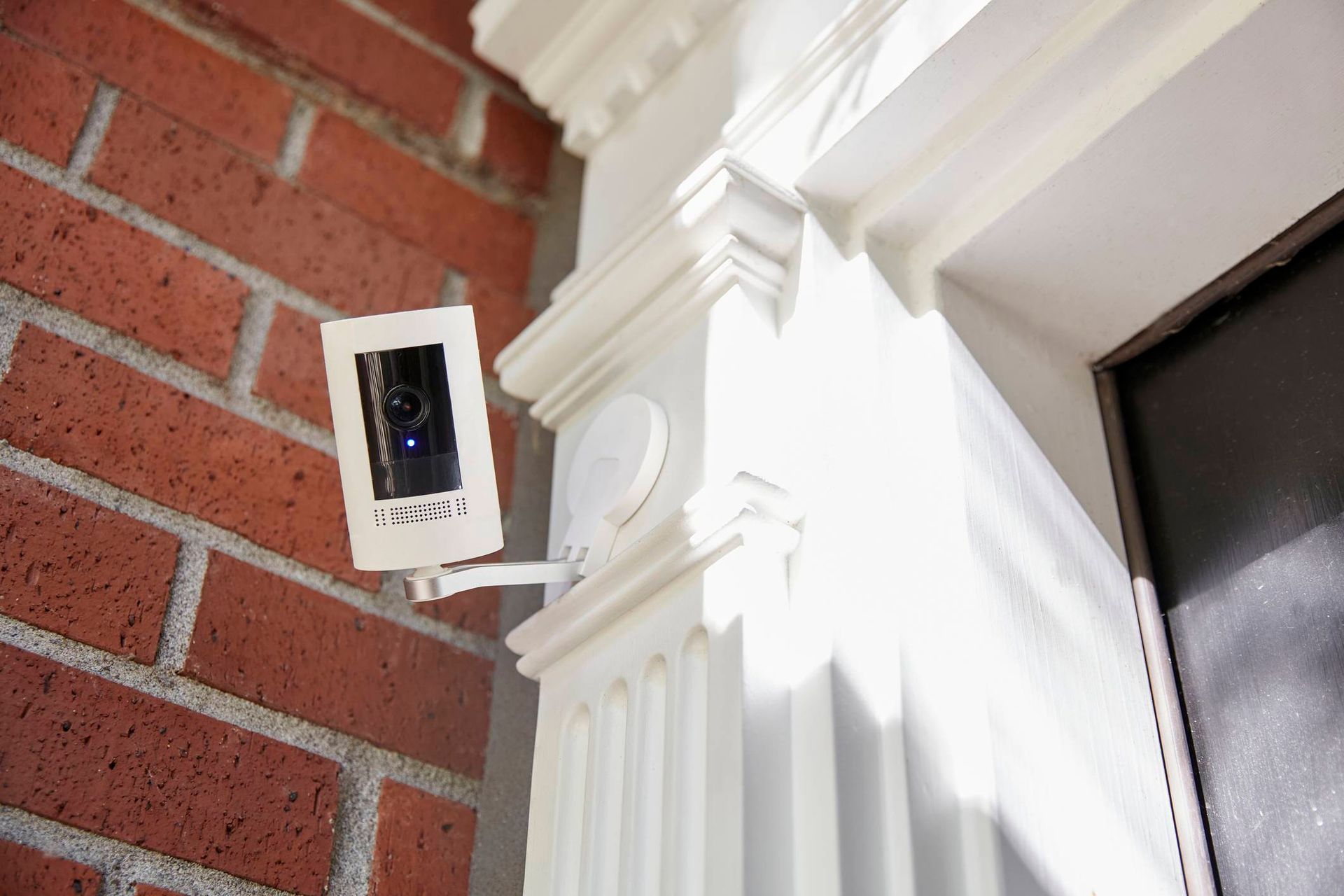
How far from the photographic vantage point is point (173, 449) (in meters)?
0.73

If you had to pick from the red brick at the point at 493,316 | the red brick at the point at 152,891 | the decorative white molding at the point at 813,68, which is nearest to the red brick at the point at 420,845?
the red brick at the point at 152,891

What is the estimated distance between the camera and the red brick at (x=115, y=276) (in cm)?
73

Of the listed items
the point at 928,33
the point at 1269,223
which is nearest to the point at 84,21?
the point at 928,33

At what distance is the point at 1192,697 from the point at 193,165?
679 millimetres

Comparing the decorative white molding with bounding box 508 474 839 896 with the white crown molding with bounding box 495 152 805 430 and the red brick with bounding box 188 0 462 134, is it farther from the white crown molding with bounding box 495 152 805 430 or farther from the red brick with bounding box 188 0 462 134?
the red brick with bounding box 188 0 462 134

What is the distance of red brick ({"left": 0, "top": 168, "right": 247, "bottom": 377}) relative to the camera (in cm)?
73

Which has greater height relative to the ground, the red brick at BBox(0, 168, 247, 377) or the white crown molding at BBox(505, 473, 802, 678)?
the red brick at BBox(0, 168, 247, 377)

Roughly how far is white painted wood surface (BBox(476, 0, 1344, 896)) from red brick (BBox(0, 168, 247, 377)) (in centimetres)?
22

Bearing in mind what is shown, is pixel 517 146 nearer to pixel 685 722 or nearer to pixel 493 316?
pixel 493 316

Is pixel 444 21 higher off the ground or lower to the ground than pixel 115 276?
higher

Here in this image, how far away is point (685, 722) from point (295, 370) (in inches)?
14.6

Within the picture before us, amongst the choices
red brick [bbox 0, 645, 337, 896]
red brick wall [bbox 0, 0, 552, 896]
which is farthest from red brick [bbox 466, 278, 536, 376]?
red brick [bbox 0, 645, 337, 896]

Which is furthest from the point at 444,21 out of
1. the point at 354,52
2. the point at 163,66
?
the point at 163,66

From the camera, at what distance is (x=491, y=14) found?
99cm
